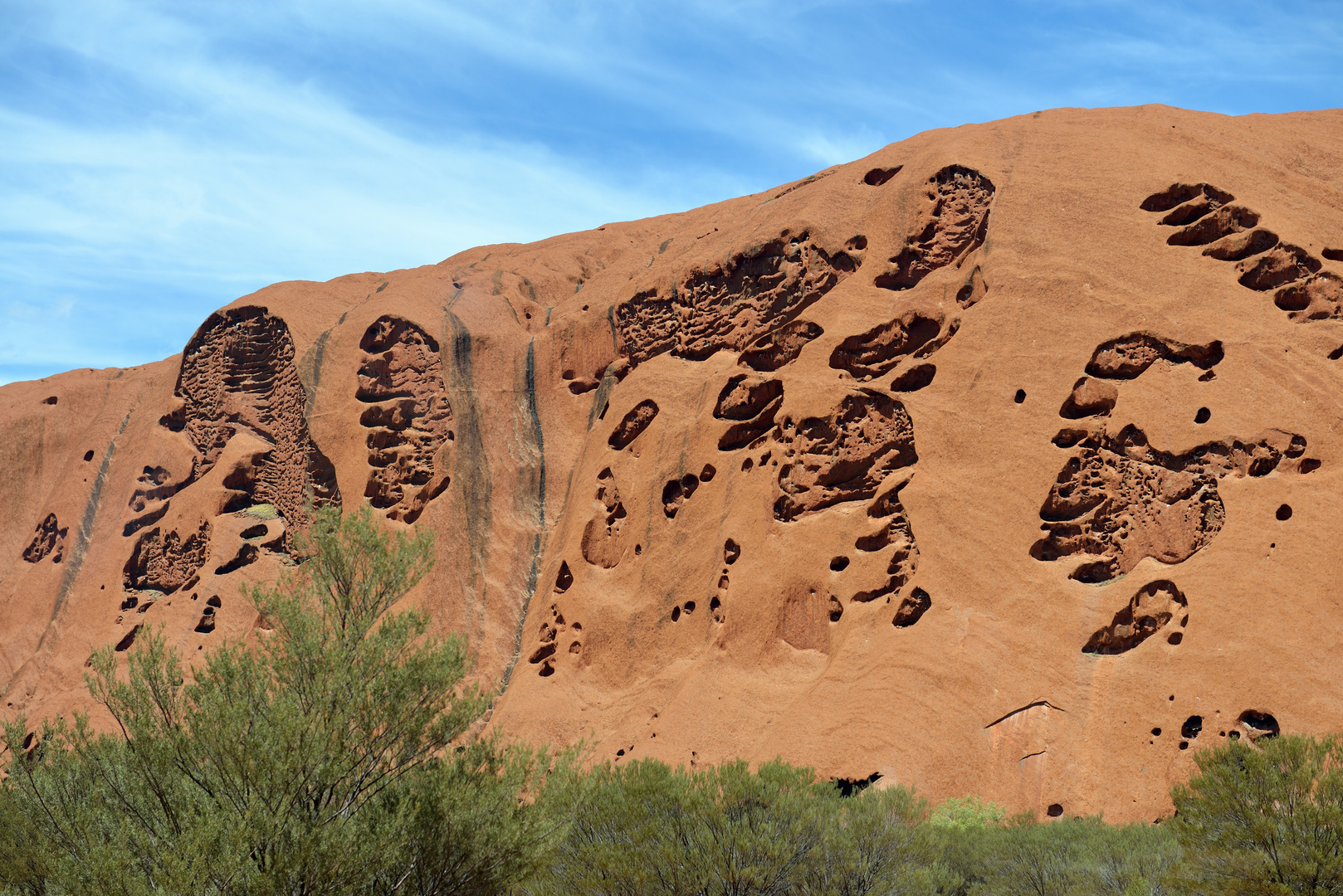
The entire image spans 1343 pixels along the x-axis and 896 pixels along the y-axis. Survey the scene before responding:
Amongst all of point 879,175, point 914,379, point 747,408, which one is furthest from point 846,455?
point 879,175

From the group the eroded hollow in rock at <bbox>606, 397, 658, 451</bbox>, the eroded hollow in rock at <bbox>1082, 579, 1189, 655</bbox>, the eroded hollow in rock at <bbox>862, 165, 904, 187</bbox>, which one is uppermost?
the eroded hollow in rock at <bbox>862, 165, 904, 187</bbox>

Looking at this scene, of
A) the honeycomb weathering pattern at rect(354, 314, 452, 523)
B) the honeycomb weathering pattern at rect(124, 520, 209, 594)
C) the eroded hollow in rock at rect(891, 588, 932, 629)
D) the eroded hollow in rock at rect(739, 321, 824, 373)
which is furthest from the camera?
the honeycomb weathering pattern at rect(124, 520, 209, 594)

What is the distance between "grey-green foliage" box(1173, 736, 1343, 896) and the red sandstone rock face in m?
4.16

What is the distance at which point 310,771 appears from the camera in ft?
34.5

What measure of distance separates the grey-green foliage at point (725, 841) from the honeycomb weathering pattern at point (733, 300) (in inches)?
603

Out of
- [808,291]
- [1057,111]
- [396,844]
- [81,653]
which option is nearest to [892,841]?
[396,844]

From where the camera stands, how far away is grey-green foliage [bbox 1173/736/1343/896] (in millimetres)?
11789

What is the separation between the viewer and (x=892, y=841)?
1434 centimetres

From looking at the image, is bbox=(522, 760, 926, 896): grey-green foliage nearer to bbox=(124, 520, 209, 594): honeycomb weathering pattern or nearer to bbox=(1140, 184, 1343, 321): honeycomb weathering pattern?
bbox=(1140, 184, 1343, 321): honeycomb weathering pattern

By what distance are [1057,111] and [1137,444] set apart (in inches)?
473

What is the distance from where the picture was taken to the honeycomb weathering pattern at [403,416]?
31328mm

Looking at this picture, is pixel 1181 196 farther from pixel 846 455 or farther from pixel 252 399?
pixel 252 399

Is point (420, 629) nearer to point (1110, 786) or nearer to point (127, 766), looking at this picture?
point (127, 766)

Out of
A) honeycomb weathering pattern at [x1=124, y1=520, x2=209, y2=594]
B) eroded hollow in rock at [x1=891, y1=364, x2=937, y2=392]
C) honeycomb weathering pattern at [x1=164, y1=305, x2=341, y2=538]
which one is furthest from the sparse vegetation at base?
honeycomb weathering pattern at [x1=164, y1=305, x2=341, y2=538]
